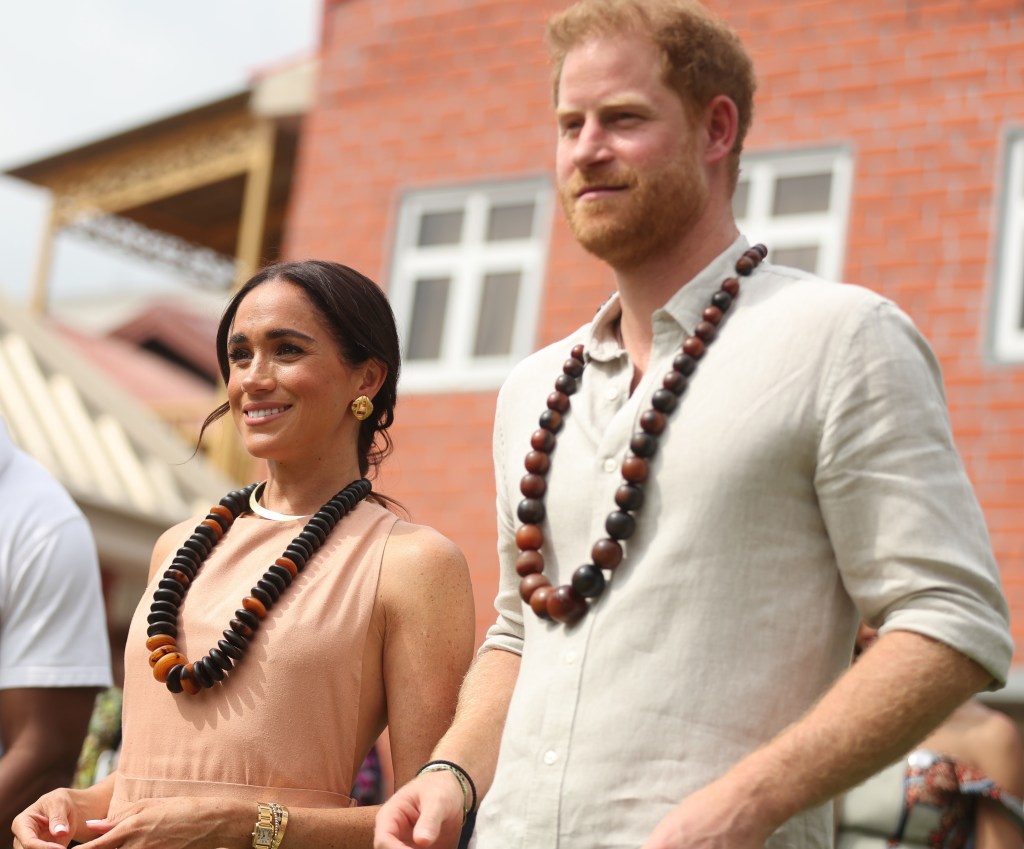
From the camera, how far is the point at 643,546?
2395 millimetres

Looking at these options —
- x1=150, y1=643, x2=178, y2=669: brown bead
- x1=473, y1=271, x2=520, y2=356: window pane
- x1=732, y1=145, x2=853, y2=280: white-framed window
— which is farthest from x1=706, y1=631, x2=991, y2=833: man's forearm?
x1=473, y1=271, x2=520, y2=356: window pane

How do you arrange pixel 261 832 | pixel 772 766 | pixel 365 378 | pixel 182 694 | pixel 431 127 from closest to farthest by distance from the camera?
pixel 772 766 → pixel 261 832 → pixel 182 694 → pixel 365 378 → pixel 431 127

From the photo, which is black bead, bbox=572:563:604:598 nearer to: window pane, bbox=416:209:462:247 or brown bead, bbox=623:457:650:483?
brown bead, bbox=623:457:650:483

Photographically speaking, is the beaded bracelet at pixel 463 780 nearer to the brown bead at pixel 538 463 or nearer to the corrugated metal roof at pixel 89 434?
the brown bead at pixel 538 463

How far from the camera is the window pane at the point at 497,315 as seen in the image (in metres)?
11.3

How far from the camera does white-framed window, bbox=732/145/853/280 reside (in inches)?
402

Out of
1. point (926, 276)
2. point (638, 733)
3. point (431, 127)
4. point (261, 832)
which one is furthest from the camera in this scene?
point (431, 127)

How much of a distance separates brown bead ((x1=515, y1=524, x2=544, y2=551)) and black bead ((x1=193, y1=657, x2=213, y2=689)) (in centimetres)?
74

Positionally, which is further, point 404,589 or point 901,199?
point 901,199

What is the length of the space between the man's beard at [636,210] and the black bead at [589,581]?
1.58 ft

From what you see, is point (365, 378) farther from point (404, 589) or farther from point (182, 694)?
point (182, 694)

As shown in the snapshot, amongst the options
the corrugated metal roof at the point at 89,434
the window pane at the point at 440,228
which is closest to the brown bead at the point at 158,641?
the corrugated metal roof at the point at 89,434

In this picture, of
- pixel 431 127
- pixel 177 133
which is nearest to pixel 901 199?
pixel 431 127

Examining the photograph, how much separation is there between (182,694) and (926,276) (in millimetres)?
7547
